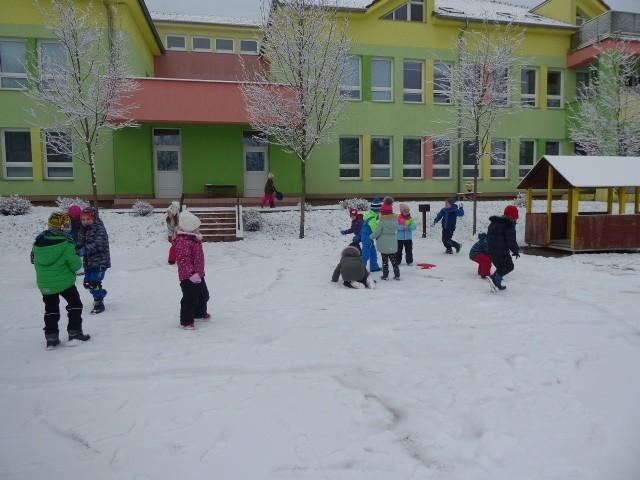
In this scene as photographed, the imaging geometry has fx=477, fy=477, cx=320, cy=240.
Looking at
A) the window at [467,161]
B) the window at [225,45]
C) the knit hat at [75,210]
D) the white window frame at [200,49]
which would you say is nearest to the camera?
the knit hat at [75,210]

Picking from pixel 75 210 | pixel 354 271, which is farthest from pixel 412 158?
pixel 75 210

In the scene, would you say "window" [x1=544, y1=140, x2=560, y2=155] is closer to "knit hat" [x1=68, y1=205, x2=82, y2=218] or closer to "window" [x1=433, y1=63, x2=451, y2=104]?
"window" [x1=433, y1=63, x2=451, y2=104]

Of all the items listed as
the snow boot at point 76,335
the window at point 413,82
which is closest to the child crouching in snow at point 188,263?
the snow boot at point 76,335

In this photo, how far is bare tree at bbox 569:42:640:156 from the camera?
860 inches

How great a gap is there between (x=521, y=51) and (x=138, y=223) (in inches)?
798

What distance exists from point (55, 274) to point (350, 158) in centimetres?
1814

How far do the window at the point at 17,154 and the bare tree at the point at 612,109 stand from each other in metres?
24.7

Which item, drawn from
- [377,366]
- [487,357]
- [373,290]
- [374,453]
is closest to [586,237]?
[373,290]

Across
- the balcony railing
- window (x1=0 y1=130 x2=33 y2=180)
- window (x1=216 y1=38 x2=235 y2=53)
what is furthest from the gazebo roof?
window (x1=0 y1=130 x2=33 y2=180)

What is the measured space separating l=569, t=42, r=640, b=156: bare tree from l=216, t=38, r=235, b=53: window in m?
18.2

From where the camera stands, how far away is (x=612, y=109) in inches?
882

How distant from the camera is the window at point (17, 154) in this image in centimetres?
1930

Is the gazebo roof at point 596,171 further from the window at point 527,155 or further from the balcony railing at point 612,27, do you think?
the balcony railing at point 612,27

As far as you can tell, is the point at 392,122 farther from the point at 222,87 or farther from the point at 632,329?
the point at 632,329
